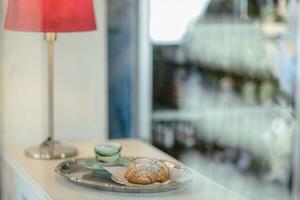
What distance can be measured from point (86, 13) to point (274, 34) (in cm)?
100

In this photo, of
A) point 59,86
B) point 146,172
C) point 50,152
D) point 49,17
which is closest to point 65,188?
point 146,172

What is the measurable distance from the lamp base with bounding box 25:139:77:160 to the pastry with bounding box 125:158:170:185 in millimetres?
400

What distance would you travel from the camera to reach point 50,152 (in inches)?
71.9

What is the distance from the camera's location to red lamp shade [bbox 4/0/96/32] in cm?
174

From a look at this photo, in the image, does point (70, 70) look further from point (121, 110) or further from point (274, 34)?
point (274, 34)

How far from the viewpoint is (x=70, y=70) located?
2201 millimetres

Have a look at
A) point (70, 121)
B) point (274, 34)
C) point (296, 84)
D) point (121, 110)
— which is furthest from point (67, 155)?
point (274, 34)

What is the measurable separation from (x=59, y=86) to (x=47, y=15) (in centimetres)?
49

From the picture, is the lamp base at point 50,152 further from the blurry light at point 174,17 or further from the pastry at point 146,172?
the blurry light at point 174,17

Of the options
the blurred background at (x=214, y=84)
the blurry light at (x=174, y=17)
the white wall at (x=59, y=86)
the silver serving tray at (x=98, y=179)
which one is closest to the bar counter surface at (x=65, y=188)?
the silver serving tray at (x=98, y=179)

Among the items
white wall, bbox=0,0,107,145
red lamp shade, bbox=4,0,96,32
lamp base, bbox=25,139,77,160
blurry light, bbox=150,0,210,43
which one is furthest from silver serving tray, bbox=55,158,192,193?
blurry light, bbox=150,0,210,43

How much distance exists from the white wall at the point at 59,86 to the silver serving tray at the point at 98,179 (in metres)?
0.56

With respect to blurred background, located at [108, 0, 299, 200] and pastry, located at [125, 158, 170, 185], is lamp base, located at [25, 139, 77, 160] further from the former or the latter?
blurred background, located at [108, 0, 299, 200]

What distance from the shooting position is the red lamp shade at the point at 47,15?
174cm
